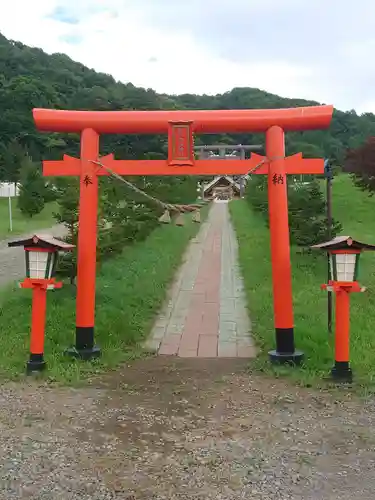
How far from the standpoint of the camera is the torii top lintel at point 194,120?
6.13 meters

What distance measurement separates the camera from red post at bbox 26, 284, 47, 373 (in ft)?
18.7

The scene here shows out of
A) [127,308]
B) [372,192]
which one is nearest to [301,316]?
[127,308]

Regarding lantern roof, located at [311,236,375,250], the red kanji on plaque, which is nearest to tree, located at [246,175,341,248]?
the red kanji on plaque

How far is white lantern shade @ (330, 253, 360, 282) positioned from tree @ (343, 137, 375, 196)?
67.2 ft

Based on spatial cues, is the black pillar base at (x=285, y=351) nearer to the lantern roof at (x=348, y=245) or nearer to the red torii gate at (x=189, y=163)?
the red torii gate at (x=189, y=163)

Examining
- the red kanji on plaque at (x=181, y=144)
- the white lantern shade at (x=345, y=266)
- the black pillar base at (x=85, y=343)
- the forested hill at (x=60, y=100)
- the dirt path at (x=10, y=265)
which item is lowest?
the black pillar base at (x=85, y=343)

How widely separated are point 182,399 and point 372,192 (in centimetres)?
2485

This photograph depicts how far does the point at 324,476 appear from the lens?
3.60m

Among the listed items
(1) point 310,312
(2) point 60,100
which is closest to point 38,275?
(1) point 310,312

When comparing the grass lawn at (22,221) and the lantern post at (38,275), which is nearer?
the lantern post at (38,275)

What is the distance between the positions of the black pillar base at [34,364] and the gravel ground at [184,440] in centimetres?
25

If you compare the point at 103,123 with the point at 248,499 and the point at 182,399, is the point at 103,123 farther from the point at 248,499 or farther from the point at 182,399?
the point at 248,499

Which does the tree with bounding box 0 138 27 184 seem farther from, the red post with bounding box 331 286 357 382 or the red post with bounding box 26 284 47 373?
the red post with bounding box 331 286 357 382

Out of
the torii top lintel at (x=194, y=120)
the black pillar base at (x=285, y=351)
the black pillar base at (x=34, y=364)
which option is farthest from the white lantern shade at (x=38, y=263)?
the black pillar base at (x=285, y=351)
